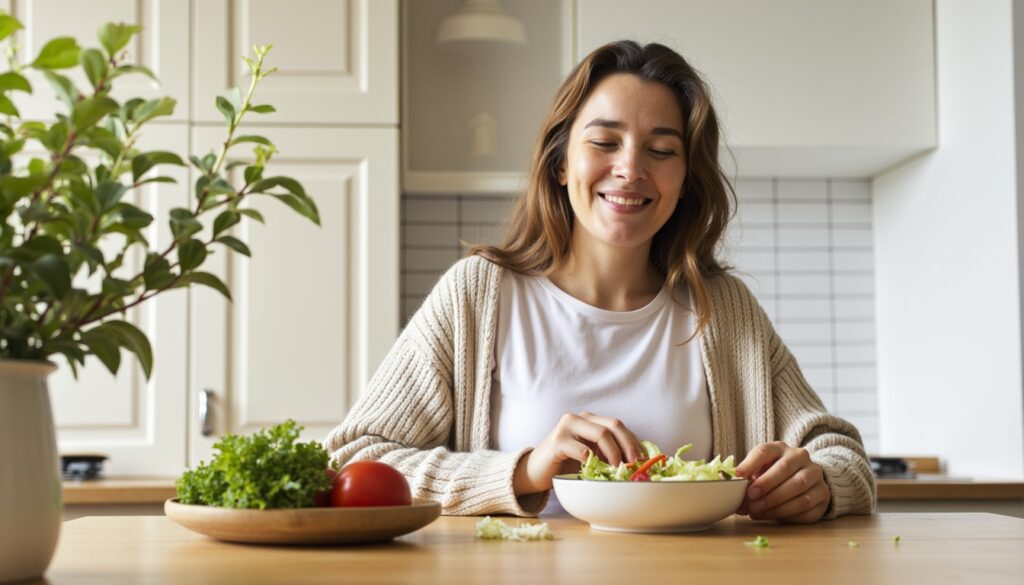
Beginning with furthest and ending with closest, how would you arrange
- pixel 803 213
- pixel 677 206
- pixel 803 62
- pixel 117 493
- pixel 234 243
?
pixel 803 213, pixel 803 62, pixel 117 493, pixel 677 206, pixel 234 243

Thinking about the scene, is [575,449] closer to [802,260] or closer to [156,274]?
[156,274]

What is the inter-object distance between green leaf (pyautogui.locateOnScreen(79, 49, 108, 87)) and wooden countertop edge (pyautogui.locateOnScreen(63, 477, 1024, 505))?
5.72 feet

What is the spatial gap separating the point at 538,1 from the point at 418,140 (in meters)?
0.45

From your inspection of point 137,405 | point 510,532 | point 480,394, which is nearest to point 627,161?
point 480,394

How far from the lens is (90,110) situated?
727 mm

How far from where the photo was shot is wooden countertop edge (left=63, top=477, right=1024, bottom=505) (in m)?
2.38

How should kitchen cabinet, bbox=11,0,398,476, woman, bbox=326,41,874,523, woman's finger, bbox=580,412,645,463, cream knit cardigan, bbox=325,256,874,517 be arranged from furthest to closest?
kitchen cabinet, bbox=11,0,398,476 < woman, bbox=326,41,874,523 < cream knit cardigan, bbox=325,256,874,517 < woman's finger, bbox=580,412,645,463

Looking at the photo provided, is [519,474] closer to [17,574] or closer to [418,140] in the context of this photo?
[17,574]

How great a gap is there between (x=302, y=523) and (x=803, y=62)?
2.20 metres

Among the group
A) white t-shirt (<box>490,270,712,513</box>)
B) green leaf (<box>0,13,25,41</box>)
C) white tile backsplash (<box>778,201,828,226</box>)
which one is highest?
white tile backsplash (<box>778,201,828,226</box>)

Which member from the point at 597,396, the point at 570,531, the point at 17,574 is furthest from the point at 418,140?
the point at 17,574

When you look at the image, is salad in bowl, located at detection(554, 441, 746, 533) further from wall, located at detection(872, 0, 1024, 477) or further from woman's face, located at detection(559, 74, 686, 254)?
wall, located at detection(872, 0, 1024, 477)

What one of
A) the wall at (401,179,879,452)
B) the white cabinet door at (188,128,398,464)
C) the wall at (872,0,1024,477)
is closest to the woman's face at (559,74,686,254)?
the white cabinet door at (188,128,398,464)

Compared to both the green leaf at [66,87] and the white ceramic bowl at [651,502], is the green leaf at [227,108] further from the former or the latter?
the white ceramic bowl at [651,502]
